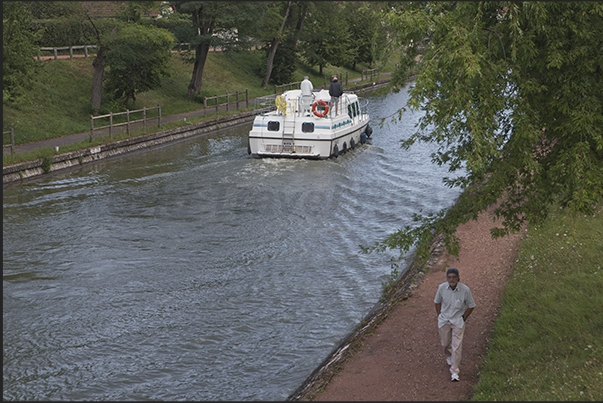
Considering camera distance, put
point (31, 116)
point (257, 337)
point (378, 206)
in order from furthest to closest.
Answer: point (31, 116), point (378, 206), point (257, 337)

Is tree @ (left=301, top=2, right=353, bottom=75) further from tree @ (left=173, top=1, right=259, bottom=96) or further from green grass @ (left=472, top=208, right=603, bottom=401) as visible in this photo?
green grass @ (left=472, top=208, right=603, bottom=401)

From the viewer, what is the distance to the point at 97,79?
30406mm

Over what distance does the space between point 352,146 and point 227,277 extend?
52.5ft

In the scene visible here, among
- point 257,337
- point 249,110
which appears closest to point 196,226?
point 257,337

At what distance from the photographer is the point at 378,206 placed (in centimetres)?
1930

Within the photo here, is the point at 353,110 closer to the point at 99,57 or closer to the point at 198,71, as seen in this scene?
the point at 99,57

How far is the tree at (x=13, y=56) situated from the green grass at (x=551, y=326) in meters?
18.9

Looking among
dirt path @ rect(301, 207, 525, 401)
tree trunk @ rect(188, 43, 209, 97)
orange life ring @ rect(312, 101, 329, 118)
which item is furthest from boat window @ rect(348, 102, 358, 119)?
dirt path @ rect(301, 207, 525, 401)

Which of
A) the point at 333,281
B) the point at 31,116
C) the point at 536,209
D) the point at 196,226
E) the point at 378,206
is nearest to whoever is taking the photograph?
the point at 536,209

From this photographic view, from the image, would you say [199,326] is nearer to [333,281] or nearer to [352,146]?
[333,281]

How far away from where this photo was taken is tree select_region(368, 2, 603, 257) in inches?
265

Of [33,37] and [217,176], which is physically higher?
[33,37]

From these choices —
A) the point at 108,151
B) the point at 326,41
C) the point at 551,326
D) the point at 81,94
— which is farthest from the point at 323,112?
the point at 326,41

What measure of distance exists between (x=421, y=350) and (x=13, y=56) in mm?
19419
